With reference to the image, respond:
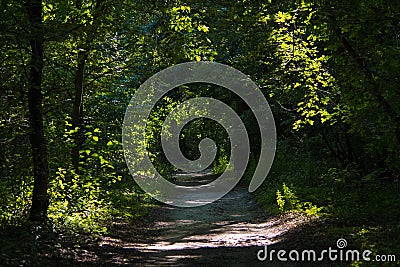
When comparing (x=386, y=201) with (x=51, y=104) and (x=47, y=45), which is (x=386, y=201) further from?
(x=47, y=45)

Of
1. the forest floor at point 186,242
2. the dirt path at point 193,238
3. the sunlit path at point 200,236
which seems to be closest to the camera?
the forest floor at point 186,242

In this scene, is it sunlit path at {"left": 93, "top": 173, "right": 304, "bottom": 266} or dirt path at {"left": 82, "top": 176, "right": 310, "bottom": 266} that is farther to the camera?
sunlit path at {"left": 93, "top": 173, "right": 304, "bottom": 266}

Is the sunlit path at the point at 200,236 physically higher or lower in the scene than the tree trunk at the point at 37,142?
lower

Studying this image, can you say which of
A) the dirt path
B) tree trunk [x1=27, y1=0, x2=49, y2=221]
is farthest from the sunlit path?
tree trunk [x1=27, y1=0, x2=49, y2=221]

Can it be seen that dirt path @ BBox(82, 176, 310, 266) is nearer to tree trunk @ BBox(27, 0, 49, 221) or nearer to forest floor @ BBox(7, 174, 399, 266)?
forest floor @ BBox(7, 174, 399, 266)

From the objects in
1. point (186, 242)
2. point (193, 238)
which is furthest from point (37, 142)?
point (193, 238)

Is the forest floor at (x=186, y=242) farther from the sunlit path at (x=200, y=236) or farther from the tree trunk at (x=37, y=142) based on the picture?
the tree trunk at (x=37, y=142)

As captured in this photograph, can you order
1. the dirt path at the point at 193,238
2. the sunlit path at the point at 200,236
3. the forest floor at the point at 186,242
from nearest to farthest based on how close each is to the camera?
the forest floor at the point at 186,242
the dirt path at the point at 193,238
the sunlit path at the point at 200,236

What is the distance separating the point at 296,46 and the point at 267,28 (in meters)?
1.08

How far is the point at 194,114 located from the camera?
3027 cm

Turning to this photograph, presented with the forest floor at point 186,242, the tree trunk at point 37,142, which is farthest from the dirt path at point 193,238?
the tree trunk at point 37,142

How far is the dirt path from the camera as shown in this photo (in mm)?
9711

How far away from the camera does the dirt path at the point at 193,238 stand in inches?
382

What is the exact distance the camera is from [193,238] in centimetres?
1262
